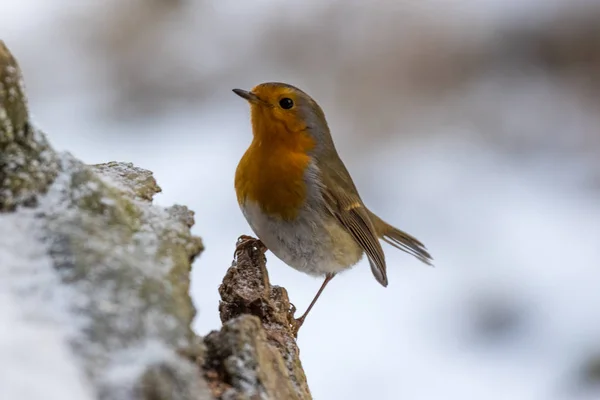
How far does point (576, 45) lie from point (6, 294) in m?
5.49

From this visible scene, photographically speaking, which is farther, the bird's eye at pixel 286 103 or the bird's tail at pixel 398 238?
the bird's tail at pixel 398 238

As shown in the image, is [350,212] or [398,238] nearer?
[350,212]

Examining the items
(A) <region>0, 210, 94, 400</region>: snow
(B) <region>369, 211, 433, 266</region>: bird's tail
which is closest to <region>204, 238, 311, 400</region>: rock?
(A) <region>0, 210, 94, 400</region>: snow

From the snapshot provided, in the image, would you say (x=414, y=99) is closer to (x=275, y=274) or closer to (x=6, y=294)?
(x=275, y=274)

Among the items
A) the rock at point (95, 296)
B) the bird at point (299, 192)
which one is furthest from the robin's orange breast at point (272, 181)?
the rock at point (95, 296)

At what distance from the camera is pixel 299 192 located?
268 cm

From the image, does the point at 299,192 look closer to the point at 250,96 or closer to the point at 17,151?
the point at 250,96

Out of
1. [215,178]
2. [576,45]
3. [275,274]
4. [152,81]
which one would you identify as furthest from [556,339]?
[152,81]

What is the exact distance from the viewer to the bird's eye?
284cm

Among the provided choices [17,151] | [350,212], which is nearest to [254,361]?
[17,151]

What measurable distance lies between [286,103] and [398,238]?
1119 millimetres

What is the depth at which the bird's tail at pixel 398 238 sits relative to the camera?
356cm

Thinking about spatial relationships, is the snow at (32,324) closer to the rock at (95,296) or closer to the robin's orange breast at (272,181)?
the rock at (95,296)

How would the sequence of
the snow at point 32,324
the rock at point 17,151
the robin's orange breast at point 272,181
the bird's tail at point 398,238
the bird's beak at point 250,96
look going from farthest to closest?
1. the bird's tail at point 398,238
2. the bird's beak at point 250,96
3. the robin's orange breast at point 272,181
4. the rock at point 17,151
5. the snow at point 32,324
